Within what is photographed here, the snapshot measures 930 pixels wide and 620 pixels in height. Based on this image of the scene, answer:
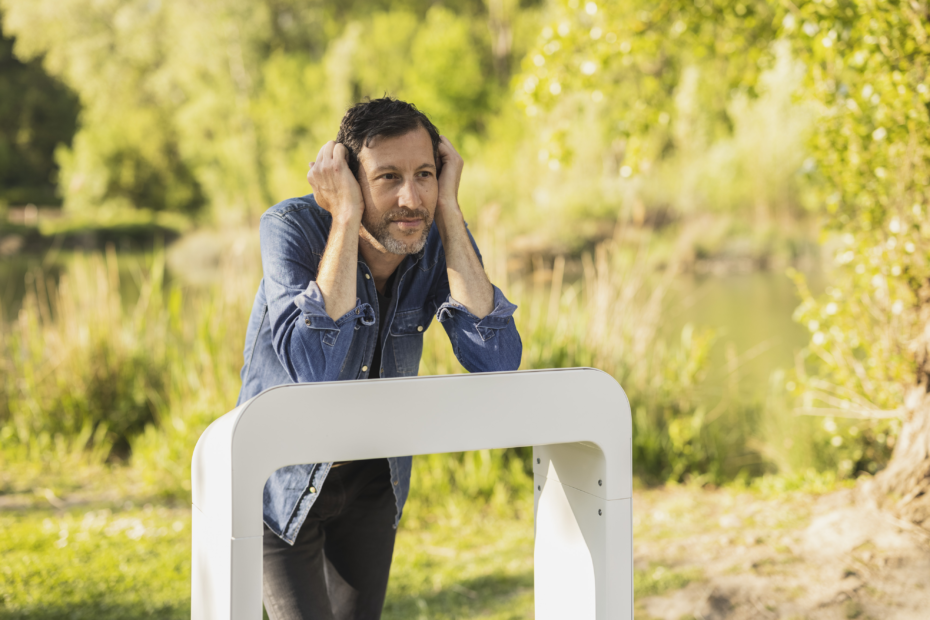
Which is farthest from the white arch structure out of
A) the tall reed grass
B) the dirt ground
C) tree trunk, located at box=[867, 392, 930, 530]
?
the tall reed grass

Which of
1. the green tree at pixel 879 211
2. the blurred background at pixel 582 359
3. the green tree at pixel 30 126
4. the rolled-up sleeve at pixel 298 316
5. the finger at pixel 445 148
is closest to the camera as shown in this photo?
the rolled-up sleeve at pixel 298 316

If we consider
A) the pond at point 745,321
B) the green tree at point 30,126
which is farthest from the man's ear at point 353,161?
the green tree at point 30,126

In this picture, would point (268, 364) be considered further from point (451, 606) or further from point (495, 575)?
point (495, 575)

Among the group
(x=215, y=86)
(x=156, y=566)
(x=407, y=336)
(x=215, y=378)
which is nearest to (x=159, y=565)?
(x=156, y=566)

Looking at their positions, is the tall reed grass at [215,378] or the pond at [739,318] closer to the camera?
the tall reed grass at [215,378]

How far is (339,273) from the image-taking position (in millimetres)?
1269

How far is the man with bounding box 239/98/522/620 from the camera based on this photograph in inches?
50.6

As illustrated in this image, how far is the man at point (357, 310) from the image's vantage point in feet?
4.22

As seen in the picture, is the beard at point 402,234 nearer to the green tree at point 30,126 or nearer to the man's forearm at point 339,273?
the man's forearm at point 339,273

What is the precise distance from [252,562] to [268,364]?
1.89 ft

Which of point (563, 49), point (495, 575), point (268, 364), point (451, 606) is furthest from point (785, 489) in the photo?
point (268, 364)

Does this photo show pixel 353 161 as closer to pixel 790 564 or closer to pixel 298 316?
pixel 298 316

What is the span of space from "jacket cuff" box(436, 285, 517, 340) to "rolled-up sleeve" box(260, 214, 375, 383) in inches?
7.0

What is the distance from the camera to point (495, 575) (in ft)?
9.52
